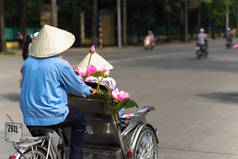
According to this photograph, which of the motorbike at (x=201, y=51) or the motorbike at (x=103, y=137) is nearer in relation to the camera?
the motorbike at (x=103, y=137)

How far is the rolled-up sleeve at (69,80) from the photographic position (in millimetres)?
4324

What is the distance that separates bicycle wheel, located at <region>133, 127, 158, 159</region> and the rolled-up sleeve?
0.95 meters

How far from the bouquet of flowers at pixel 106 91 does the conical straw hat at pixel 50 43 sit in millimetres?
583

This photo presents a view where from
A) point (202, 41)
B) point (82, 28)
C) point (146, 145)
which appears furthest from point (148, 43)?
point (146, 145)

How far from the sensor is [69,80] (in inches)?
171

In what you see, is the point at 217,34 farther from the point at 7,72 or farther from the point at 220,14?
the point at 7,72

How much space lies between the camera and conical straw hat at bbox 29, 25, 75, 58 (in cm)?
438

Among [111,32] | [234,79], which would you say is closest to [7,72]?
[234,79]

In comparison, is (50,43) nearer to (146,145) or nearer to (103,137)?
(103,137)

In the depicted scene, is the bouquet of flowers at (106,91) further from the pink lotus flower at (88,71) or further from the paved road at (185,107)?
the paved road at (185,107)

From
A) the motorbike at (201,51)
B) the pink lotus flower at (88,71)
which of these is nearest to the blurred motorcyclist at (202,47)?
the motorbike at (201,51)

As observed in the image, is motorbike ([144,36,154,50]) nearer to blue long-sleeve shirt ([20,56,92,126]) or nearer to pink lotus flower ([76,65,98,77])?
pink lotus flower ([76,65,98,77])

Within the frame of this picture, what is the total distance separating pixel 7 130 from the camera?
4.14m

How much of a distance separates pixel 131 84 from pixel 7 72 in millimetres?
6801
